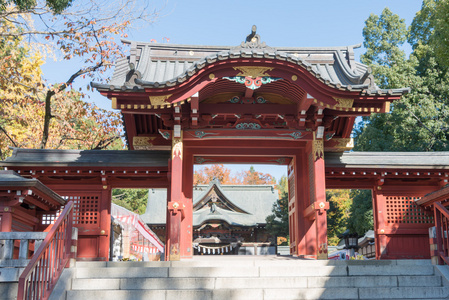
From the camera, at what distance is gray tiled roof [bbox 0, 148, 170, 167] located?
10562mm

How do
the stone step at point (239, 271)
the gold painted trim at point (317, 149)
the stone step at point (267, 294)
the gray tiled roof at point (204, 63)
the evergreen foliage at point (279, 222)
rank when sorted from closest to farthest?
the stone step at point (267, 294)
the stone step at point (239, 271)
the gray tiled roof at point (204, 63)
the gold painted trim at point (317, 149)
the evergreen foliage at point (279, 222)

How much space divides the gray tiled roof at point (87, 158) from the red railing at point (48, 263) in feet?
11.2

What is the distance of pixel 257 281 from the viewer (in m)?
6.82

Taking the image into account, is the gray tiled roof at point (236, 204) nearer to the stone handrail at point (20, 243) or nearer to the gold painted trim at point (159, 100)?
the gold painted trim at point (159, 100)

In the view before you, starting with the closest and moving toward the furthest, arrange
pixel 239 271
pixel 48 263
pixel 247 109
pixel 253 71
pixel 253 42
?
pixel 48 263, pixel 239 271, pixel 253 71, pixel 253 42, pixel 247 109

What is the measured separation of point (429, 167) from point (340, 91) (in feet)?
11.9

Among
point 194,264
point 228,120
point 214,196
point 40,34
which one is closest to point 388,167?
point 228,120

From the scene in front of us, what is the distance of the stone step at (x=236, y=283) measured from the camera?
6703 mm

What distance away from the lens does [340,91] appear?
9023 mm

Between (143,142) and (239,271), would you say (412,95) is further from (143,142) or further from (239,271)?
(239,271)

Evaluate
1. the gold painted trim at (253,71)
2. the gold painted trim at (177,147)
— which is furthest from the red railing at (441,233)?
the gold painted trim at (177,147)

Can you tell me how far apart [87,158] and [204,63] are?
167 inches

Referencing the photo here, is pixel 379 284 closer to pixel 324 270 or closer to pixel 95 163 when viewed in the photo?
pixel 324 270

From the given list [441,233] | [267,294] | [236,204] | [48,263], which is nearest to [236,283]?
[267,294]
